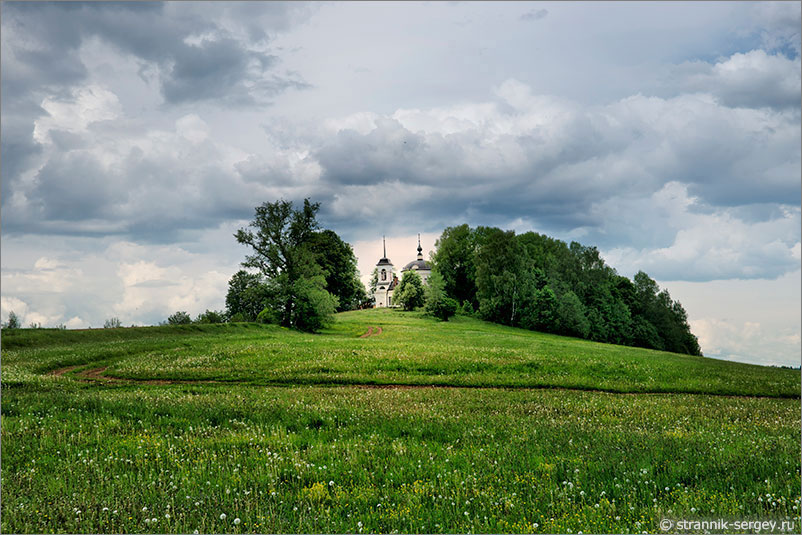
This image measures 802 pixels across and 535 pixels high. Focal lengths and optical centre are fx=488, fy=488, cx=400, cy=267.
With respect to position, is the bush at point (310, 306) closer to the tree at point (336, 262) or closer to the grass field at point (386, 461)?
the tree at point (336, 262)

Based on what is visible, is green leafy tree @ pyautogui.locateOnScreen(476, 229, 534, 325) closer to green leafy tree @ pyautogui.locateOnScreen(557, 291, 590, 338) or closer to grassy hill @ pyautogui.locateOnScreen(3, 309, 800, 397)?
green leafy tree @ pyautogui.locateOnScreen(557, 291, 590, 338)

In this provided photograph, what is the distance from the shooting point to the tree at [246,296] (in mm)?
66625

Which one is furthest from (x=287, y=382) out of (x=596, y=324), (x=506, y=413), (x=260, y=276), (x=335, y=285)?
(x=335, y=285)

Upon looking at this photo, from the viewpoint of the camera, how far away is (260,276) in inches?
2712

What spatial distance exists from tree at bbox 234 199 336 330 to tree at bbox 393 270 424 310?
3231cm

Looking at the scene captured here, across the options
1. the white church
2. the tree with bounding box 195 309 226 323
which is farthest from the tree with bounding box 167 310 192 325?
the white church

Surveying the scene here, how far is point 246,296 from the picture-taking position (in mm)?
67625

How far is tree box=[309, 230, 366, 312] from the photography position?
4190 inches

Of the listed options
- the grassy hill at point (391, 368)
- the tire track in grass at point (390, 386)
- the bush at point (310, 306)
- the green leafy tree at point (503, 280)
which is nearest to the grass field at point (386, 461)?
the tire track in grass at point (390, 386)

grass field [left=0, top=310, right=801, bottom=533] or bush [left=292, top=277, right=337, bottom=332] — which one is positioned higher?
bush [left=292, top=277, right=337, bottom=332]

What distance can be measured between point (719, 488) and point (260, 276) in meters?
66.3

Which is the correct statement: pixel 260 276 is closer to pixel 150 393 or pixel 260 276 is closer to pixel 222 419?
pixel 150 393

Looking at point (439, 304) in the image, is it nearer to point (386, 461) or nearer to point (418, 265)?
point (386, 461)

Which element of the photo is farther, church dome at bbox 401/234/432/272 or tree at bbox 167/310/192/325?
church dome at bbox 401/234/432/272
